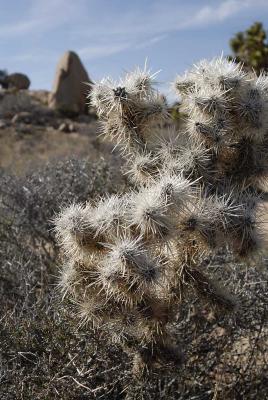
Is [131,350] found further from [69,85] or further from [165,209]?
[69,85]

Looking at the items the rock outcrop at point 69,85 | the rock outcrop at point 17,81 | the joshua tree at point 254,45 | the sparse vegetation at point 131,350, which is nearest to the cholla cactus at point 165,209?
the sparse vegetation at point 131,350

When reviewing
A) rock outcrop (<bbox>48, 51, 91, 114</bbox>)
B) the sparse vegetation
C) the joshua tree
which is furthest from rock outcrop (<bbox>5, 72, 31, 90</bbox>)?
the sparse vegetation

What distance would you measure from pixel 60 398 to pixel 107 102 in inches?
73.4

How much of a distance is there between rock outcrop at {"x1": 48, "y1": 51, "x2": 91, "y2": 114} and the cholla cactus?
2780 centimetres

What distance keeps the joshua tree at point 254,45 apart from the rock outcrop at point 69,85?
10.5 meters

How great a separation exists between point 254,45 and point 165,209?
20152 millimetres

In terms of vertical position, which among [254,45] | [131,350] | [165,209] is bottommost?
[254,45]

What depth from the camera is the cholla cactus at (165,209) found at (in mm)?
3307

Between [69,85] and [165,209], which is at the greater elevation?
[165,209]

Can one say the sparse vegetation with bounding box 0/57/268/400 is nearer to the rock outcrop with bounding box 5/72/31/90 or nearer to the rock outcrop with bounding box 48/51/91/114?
the rock outcrop with bounding box 48/51/91/114

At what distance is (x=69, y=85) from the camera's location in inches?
1262

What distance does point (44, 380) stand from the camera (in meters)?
3.63

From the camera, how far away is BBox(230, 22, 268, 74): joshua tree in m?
21.3

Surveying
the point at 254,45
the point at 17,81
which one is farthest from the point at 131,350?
the point at 17,81
